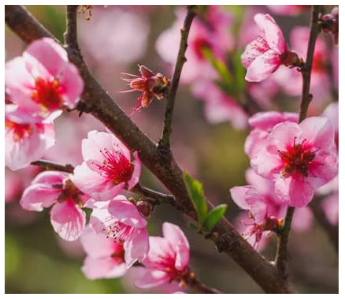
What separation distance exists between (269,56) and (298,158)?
0.20 m

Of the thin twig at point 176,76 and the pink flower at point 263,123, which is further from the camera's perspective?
the pink flower at point 263,123

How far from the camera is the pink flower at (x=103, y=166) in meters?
0.96

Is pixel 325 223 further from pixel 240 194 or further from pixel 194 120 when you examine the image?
pixel 194 120

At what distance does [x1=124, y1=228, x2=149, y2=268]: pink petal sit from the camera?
39.5 inches

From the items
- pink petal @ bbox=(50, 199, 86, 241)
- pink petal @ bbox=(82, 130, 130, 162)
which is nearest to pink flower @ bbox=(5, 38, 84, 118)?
pink petal @ bbox=(82, 130, 130, 162)

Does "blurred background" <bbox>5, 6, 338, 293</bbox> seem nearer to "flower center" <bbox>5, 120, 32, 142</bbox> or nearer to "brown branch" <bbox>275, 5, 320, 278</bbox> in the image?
"brown branch" <bbox>275, 5, 320, 278</bbox>

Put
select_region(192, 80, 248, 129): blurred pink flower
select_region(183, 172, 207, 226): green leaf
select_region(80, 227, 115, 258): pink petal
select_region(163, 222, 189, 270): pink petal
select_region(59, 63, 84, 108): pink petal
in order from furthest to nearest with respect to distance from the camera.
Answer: select_region(192, 80, 248, 129): blurred pink flower < select_region(80, 227, 115, 258): pink petal < select_region(163, 222, 189, 270): pink petal < select_region(183, 172, 207, 226): green leaf < select_region(59, 63, 84, 108): pink petal

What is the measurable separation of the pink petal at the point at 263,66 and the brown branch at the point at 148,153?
0.24 m

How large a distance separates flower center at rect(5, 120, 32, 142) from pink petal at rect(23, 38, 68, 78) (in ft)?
0.40

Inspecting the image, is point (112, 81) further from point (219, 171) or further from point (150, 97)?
point (150, 97)

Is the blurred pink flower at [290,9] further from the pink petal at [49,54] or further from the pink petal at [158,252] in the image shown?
the pink petal at [49,54]

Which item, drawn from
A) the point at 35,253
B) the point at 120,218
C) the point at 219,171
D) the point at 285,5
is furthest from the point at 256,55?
the point at 35,253

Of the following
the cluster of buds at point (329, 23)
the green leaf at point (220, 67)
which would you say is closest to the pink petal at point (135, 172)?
the cluster of buds at point (329, 23)

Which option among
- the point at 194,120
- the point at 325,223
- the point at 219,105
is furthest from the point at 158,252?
the point at 194,120
